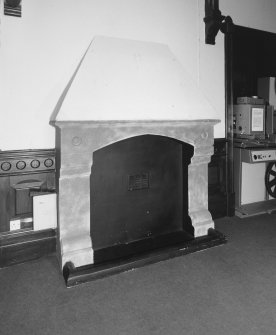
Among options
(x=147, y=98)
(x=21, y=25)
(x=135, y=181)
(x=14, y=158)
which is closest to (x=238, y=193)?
(x=135, y=181)

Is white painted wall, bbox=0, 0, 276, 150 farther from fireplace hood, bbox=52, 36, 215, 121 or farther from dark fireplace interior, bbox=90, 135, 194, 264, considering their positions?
dark fireplace interior, bbox=90, 135, 194, 264

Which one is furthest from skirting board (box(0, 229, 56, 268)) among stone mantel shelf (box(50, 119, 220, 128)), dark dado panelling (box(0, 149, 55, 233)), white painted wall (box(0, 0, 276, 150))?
stone mantel shelf (box(50, 119, 220, 128))

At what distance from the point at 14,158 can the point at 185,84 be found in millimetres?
1648

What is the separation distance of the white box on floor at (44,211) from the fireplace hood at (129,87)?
71 centimetres

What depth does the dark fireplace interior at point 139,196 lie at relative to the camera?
2551mm

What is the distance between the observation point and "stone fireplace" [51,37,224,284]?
2.20m

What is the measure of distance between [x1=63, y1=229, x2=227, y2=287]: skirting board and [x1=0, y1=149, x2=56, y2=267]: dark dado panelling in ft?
1.52

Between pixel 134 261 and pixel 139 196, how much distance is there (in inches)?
25.7

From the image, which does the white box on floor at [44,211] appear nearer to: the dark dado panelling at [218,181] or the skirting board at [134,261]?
the skirting board at [134,261]

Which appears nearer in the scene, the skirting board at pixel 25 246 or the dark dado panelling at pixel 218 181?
the skirting board at pixel 25 246

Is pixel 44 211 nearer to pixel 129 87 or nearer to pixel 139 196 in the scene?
pixel 139 196

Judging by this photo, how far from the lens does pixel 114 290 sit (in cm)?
202

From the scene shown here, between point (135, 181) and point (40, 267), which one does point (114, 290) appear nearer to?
point (40, 267)

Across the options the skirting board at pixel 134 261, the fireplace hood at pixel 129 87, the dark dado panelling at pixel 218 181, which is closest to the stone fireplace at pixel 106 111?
the fireplace hood at pixel 129 87
